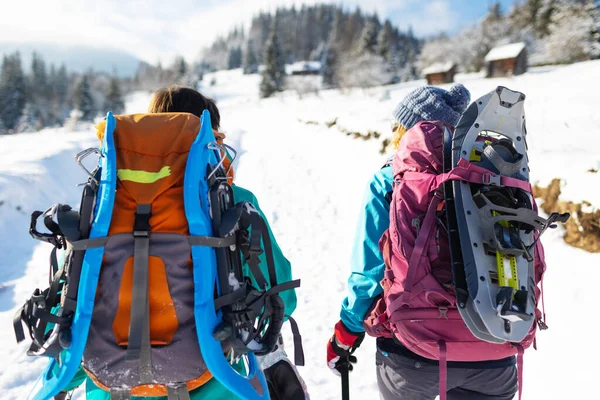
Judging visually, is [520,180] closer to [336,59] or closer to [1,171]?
[1,171]

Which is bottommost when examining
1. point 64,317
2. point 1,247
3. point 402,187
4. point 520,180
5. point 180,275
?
point 1,247

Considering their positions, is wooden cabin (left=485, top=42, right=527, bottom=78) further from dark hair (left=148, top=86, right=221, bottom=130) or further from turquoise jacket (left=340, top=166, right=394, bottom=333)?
dark hair (left=148, top=86, right=221, bottom=130)

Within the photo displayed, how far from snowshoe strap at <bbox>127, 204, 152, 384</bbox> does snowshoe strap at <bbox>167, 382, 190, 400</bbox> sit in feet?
0.24

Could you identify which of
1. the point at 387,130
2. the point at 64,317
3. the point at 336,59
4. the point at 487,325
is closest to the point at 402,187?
the point at 487,325

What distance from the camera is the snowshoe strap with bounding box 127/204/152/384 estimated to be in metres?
1.08

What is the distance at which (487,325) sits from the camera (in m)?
1.29

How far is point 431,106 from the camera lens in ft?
6.23

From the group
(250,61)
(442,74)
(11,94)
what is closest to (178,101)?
(442,74)

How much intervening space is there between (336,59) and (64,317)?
6301 cm

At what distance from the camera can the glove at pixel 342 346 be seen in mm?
1871

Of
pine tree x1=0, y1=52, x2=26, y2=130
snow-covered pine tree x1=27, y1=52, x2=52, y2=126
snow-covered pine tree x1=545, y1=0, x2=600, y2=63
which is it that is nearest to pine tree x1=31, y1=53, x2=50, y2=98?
snow-covered pine tree x1=27, y1=52, x2=52, y2=126

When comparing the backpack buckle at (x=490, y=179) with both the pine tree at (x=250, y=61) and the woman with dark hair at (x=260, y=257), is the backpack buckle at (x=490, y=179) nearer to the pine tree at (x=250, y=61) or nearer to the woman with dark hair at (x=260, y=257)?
the woman with dark hair at (x=260, y=257)

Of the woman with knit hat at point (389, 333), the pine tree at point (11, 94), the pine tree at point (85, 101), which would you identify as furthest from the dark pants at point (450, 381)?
the pine tree at point (11, 94)

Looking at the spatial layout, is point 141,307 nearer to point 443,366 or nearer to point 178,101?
point 178,101
